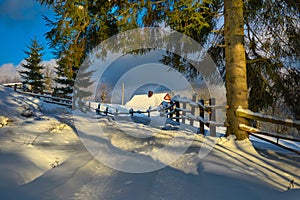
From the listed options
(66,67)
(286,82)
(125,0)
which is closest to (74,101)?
(66,67)

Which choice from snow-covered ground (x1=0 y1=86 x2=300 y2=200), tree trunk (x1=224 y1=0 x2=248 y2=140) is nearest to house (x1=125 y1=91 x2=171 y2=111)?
tree trunk (x1=224 y1=0 x2=248 y2=140)

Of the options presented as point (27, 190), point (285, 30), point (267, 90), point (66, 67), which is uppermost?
point (285, 30)

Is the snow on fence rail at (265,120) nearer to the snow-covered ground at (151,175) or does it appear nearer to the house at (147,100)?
the snow-covered ground at (151,175)

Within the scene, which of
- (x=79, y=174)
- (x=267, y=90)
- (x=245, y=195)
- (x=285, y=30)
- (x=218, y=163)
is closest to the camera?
(x=245, y=195)

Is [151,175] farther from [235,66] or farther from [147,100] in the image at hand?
[147,100]

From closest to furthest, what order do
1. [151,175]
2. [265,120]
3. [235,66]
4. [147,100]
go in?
[151,175] → [265,120] → [235,66] → [147,100]

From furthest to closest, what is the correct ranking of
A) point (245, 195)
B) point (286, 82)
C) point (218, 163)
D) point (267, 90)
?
1. point (267, 90)
2. point (286, 82)
3. point (218, 163)
4. point (245, 195)

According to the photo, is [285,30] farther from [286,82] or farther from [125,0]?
[125,0]

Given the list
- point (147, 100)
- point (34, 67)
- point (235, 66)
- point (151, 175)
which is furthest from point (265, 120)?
point (34, 67)

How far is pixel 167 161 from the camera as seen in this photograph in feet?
11.9

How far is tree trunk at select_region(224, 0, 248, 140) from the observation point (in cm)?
489

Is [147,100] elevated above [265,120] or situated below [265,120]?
above

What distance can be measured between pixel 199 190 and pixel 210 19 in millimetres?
5532

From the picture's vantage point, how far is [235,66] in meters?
4.96
